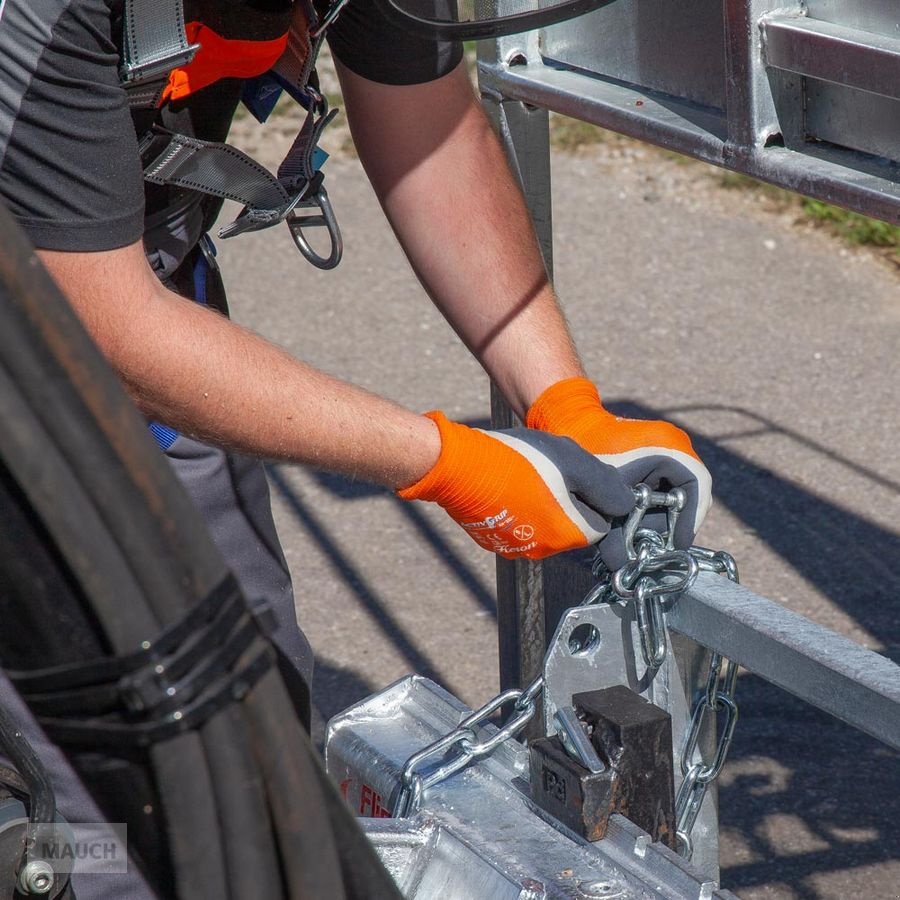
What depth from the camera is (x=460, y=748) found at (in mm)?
1279

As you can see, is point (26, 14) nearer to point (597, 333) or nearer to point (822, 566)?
point (822, 566)

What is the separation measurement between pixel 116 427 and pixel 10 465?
54mm

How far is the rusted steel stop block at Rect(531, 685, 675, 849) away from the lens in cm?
114

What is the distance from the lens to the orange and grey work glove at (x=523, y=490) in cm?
143

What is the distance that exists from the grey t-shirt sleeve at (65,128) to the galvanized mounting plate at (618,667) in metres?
0.62

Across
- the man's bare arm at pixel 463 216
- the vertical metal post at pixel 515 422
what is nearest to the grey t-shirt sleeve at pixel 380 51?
the man's bare arm at pixel 463 216

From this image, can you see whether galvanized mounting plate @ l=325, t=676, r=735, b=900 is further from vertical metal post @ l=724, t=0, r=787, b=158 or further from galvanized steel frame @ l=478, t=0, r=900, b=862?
vertical metal post @ l=724, t=0, r=787, b=158

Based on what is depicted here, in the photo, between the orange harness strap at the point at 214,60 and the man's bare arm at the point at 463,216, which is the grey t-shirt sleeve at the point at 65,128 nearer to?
the orange harness strap at the point at 214,60

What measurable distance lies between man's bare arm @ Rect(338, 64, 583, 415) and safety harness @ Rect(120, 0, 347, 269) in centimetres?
10

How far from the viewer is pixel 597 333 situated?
A: 479 centimetres

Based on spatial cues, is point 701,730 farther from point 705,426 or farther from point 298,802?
point 705,426

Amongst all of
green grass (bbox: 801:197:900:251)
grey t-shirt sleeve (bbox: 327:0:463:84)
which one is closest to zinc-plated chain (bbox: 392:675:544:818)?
grey t-shirt sleeve (bbox: 327:0:463:84)

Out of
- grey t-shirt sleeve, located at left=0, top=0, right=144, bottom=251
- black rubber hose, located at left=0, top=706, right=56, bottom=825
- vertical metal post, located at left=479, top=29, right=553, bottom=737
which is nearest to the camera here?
black rubber hose, located at left=0, top=706, right=56, bottom=825

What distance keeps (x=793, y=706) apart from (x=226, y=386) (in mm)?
1790
